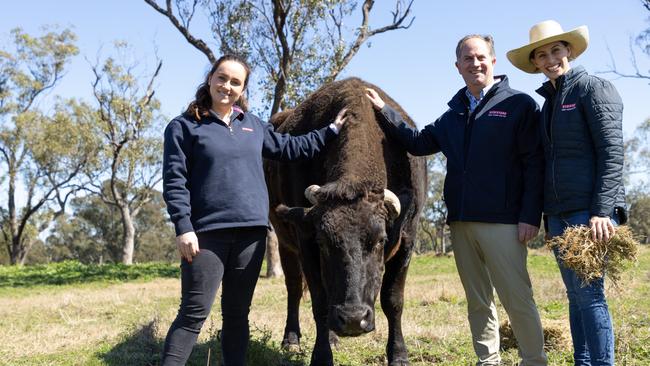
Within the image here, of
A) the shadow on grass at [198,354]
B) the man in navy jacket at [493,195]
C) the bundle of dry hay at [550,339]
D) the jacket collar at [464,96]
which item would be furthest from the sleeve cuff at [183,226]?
the bundle of dry hay at [550,339]

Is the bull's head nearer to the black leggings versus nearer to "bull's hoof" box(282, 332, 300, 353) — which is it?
the black leggings

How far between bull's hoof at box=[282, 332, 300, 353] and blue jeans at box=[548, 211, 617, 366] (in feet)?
11.9

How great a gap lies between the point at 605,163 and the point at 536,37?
1187mm

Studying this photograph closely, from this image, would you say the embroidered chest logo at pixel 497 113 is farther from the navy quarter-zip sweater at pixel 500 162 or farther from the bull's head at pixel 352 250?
the bull's head at pixel 352 250

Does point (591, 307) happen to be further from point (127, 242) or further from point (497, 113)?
point (127, 242)

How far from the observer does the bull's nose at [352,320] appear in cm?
453

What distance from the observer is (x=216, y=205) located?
439 cm

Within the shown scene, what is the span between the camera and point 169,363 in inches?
168

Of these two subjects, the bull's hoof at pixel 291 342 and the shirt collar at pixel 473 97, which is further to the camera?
the bull's hoof at pixel 291 342

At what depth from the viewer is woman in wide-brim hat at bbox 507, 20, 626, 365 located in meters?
4.11

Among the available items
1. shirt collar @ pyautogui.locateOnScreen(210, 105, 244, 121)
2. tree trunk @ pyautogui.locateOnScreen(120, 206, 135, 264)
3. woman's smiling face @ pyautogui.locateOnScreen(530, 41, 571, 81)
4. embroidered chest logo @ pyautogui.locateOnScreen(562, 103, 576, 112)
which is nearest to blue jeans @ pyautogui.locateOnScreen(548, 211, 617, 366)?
embroidered chest logo @ pyautogui.locateOnScreen(562, 103, 576, 112)

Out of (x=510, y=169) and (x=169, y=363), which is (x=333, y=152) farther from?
(x=169, y=363)

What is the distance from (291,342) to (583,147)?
14.5 ft

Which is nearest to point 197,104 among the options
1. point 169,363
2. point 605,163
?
point 169,363
